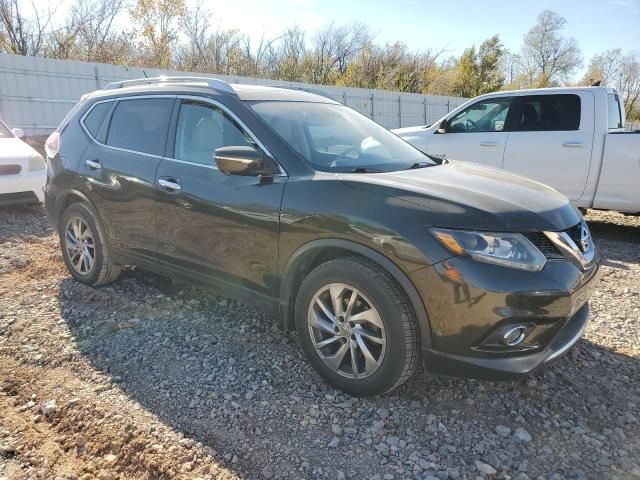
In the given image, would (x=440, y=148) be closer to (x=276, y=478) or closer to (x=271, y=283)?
(x=271, y=283)

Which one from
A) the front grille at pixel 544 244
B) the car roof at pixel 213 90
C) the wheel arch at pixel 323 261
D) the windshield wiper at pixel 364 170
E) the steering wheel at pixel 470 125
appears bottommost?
the wheel arch at pixel 323 261

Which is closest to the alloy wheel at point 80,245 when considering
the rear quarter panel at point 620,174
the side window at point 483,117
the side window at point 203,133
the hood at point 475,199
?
the side window at point 203,133

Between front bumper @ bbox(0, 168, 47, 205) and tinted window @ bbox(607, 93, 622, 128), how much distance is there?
7892 millimetres

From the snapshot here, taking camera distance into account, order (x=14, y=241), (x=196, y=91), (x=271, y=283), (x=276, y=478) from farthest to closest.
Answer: (x=14, y=241) < (x=196, y=91) < (x=271, y=283) < (x=276, y=478)

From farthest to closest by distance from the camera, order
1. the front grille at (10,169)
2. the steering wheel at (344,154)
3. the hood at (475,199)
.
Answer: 1. the front grille at (10,169)
2. the steering wheel at (344,154)
3. the hood at (475,199)

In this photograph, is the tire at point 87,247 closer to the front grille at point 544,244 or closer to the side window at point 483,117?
the front grille at point 544,244

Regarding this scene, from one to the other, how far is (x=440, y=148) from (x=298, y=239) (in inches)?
210

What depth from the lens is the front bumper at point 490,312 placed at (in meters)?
2.34

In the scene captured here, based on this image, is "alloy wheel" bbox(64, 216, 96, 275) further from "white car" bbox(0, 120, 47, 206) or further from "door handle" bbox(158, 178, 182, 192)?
"white car" bbox(0, 120, 47, 206)

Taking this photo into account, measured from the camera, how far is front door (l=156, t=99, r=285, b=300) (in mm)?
3031

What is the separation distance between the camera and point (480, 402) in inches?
111

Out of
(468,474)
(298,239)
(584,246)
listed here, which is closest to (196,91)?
(298,239)

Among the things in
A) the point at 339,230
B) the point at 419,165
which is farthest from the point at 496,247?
the point at 419,165

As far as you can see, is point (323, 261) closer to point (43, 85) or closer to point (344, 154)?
point (344, 154)
